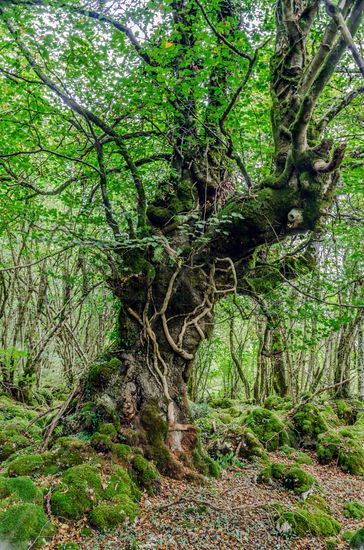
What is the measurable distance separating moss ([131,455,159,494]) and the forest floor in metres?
0.13

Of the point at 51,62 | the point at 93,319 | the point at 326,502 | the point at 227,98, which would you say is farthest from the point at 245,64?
the point at 93,319

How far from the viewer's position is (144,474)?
481cm

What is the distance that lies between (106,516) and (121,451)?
1.01 metres

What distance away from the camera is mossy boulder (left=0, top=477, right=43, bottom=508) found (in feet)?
11.6

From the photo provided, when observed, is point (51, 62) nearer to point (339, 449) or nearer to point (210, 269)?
point (210, 269)

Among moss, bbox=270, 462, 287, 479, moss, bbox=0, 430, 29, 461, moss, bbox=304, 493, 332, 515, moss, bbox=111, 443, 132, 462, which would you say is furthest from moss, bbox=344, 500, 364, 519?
moss, bbox=0, 430, 29, 461

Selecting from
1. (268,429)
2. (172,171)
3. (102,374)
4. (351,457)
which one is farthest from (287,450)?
(172,171)

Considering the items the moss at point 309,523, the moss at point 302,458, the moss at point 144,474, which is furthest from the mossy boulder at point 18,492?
the moss at point 302,458

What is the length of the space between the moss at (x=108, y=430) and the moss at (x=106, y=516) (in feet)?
3.27

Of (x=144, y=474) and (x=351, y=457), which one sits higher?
(x=144, y=474)

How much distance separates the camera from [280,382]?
13445mm

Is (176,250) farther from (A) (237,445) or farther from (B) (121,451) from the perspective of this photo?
(A) (237,445)

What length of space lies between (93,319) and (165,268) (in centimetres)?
894

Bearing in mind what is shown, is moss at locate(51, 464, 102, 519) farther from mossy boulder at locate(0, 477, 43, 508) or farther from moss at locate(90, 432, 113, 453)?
moss at locate(90, 432, 113, 453)
